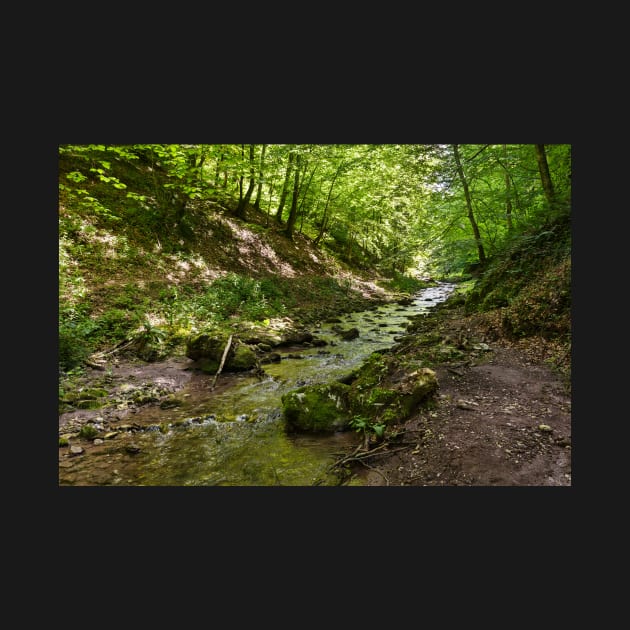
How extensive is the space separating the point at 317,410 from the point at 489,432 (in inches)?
100

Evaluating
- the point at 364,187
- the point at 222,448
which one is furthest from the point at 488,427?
the point at 364,187

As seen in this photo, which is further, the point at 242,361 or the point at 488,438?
the point at 242,361

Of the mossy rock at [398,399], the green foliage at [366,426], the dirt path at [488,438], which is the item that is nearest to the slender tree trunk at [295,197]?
the mossy rock at [398,399]

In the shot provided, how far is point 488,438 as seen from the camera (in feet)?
15.0

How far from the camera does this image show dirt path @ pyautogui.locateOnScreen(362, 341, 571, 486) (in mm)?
4012

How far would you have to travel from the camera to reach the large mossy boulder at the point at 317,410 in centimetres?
591

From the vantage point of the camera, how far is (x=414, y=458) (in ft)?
15.0

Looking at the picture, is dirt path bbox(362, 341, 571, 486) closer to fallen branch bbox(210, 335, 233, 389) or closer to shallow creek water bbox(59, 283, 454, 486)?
shallow creek water bbox(59, 283, 454, 486)

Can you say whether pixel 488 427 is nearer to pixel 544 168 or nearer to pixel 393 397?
pixel 393 397

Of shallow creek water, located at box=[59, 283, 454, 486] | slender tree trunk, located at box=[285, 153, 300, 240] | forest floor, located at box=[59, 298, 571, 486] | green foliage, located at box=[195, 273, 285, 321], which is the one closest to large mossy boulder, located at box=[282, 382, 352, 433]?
shallow creek water, located at box=[59, 283, 454, 486]

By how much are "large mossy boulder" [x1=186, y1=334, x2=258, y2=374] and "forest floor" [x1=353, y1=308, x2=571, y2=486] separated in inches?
181

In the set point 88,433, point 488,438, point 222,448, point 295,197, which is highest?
point 295,197

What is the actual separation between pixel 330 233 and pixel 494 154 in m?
18.3

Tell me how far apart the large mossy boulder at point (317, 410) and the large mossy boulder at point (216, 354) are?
3123mm
